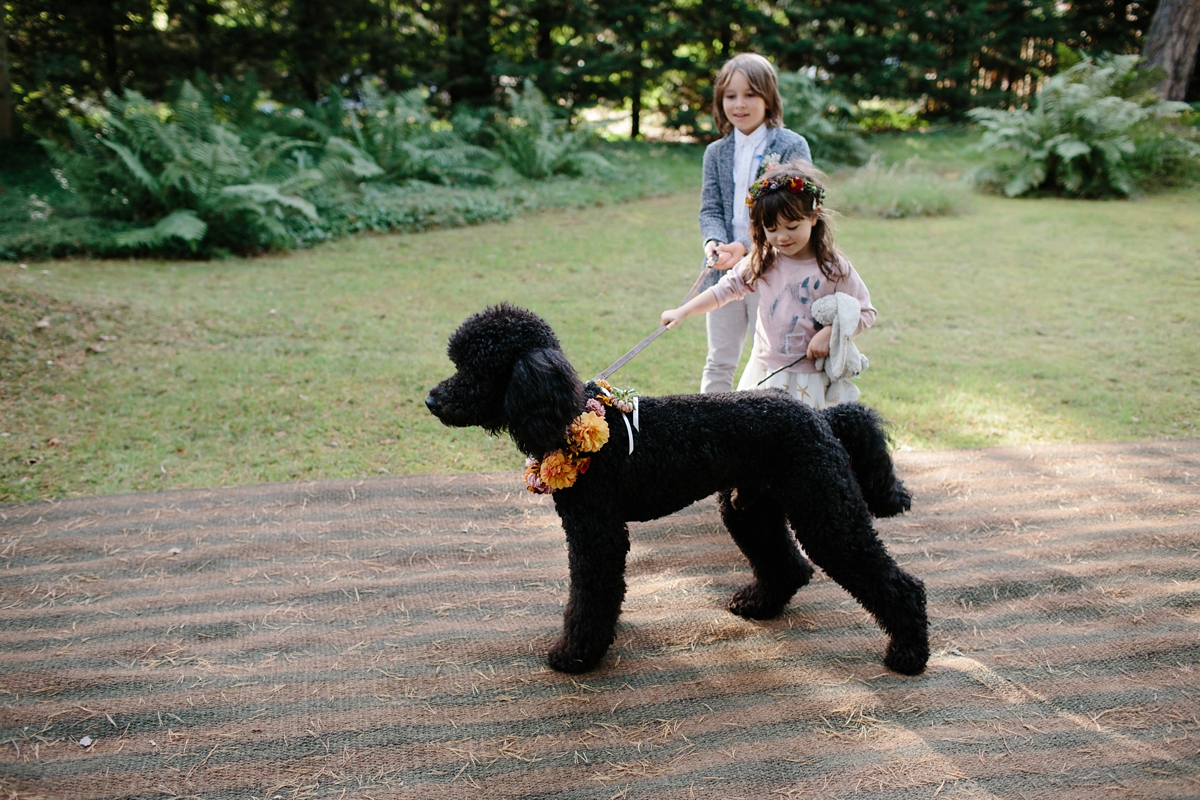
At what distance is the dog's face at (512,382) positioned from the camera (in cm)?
233

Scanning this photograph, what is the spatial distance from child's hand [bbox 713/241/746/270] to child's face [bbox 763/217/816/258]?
41cm

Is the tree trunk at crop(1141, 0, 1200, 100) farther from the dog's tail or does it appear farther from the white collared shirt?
the dog's tail

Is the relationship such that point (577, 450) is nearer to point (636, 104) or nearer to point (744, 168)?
point (744, 168)

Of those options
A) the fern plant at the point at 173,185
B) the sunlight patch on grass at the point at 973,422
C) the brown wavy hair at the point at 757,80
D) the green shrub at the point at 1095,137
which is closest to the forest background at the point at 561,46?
the green shrub at the point at 1095,137

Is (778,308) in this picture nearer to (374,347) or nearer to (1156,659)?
(1156,659)

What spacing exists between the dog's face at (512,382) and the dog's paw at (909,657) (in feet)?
4.95

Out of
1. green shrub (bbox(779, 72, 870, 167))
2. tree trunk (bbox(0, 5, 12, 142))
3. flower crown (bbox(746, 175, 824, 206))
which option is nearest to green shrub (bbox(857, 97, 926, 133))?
green shrub (bbox(779, 72, 870, 167))

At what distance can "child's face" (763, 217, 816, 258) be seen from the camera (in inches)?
121

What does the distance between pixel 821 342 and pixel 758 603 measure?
113cm

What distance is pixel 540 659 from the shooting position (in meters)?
2.89

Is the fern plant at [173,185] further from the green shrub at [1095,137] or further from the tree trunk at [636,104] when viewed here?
the green shrub at [1095,137]

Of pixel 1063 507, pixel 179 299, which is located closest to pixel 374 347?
pixel 179 299

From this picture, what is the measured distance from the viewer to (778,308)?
3295 mm

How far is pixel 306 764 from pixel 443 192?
935cm
